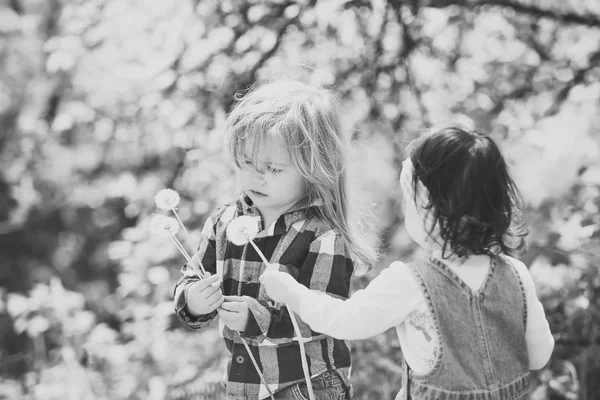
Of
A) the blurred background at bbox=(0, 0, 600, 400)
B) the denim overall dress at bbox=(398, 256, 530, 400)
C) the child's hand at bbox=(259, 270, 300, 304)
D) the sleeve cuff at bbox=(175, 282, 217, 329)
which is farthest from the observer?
the blurred background at bbox=(0, 0, 600, 400)

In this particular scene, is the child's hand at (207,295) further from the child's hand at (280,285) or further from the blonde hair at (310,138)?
the blonde hair at (310,138)

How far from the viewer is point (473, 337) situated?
1.33 m

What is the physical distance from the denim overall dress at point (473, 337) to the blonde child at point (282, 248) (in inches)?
13.6

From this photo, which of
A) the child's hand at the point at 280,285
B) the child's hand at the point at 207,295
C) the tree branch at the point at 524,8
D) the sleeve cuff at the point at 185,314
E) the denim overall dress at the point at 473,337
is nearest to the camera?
the denim overall dress at the point at 473,337

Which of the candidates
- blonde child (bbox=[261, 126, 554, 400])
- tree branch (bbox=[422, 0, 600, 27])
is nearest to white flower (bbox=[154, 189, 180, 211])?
blonde child (bbox=[261, 126, 554, 400])

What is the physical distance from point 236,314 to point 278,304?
0.12m

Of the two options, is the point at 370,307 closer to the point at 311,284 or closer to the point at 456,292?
the point at 456,292

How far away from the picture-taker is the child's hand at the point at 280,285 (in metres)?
1.47

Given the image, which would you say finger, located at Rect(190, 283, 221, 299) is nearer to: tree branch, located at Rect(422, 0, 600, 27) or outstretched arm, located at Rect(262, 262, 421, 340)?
outstretched arm, located at Rect(262, 262, 421, 340)

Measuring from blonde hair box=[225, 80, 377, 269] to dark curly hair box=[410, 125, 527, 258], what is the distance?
0.36m

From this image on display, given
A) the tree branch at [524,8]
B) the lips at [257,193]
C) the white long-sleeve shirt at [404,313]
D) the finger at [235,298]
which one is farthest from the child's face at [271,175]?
the tree branch at [524,8]

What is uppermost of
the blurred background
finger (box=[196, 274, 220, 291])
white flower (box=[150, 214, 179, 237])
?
white flower (box=[150, 214, 179, 237])

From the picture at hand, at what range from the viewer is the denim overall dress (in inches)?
51.9

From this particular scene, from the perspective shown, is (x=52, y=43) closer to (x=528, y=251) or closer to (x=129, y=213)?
(x=129, y=213)
